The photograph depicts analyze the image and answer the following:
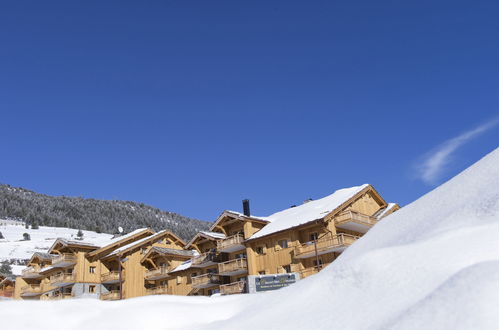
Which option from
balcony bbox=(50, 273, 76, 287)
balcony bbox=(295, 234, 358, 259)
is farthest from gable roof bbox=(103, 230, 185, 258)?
balcony bbox=(295, 234, 358, 259)

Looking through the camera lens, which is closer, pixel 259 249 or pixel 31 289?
pixel 259 249

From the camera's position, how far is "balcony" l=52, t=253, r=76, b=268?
5500cm

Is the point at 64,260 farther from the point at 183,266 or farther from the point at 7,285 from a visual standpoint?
the point at 7,285

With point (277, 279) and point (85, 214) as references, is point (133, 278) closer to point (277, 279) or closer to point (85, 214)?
point (277, 279)

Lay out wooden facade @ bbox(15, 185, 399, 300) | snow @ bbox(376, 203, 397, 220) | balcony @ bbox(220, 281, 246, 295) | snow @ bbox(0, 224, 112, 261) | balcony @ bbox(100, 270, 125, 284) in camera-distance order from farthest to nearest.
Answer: snow @ bbox(0, 224, 112, 261) → balcony @ bbox(100, 270, 125, 284) → snow @ bbox(376, 203, 397, 220) → balcony @ bbox(220, 281, 246, 295) → wooden facade @ bbox(15, 185, 399, 300)

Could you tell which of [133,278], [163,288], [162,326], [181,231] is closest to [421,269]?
[162,326]

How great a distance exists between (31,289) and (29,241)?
5744cm

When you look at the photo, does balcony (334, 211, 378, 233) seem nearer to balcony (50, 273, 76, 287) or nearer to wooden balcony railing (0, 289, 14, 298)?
balcony (50, 273, 76, 287)

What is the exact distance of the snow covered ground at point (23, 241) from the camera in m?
99.3

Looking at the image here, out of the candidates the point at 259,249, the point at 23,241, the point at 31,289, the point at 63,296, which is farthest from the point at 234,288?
the point at 23,241

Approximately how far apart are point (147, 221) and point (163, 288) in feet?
456

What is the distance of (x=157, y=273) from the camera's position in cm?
5288

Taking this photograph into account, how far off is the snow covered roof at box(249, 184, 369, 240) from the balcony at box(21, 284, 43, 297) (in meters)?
36.4

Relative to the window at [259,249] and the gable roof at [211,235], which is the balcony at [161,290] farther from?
the window at [259,249]
